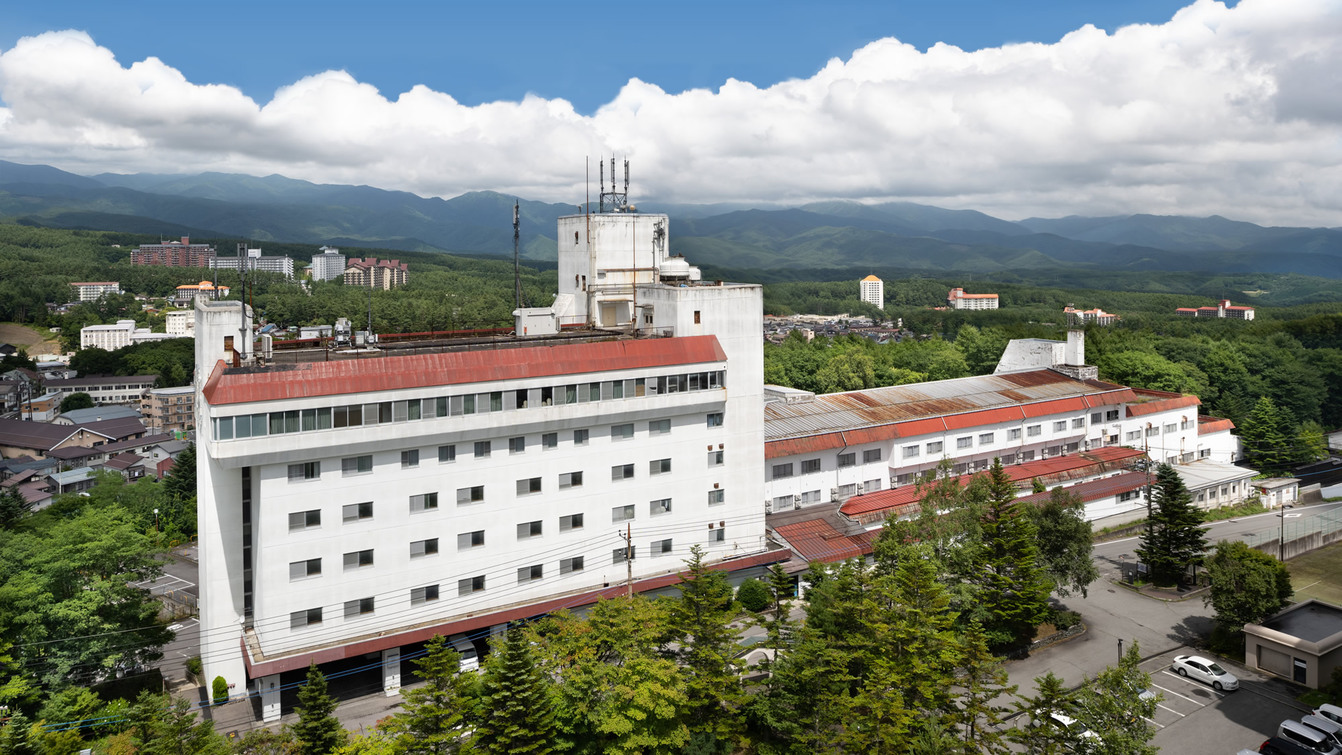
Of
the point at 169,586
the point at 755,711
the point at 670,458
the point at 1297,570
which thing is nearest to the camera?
the point at 755,711

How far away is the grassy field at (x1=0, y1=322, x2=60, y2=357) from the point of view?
151000 mm

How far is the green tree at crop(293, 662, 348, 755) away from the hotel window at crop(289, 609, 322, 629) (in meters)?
6.46

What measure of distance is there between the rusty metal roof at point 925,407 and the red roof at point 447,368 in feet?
35.9

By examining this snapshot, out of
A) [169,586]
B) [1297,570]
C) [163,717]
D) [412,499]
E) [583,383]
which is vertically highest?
[583,383]

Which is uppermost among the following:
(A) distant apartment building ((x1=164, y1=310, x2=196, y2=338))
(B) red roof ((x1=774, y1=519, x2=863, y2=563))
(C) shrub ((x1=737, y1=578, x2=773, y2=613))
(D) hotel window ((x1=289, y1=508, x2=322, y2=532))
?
(A) distant apartment building ((x1=164, y1=310, x2=196, y2=338))

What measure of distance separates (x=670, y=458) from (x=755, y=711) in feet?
45.7

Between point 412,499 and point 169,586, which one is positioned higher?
point 412,499

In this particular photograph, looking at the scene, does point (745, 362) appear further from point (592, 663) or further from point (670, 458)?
point (592, 663)

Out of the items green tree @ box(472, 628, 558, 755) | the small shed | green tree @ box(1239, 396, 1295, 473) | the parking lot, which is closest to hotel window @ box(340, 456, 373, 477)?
green tree @ box(472, 628, 558, 755)

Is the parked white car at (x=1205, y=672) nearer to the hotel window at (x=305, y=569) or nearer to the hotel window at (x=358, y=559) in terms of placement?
the hotel window at (x=358, y=559)

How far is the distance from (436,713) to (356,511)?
10.7m

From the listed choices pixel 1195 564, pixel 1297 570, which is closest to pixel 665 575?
pixel 1195 564

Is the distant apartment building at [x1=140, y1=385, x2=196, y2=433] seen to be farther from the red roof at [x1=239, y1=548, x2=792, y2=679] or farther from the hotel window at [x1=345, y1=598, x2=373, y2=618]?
the hotel window at [x1=345, y1=598, x2=373, y2=618]

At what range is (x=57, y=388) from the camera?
123688 millimetres
